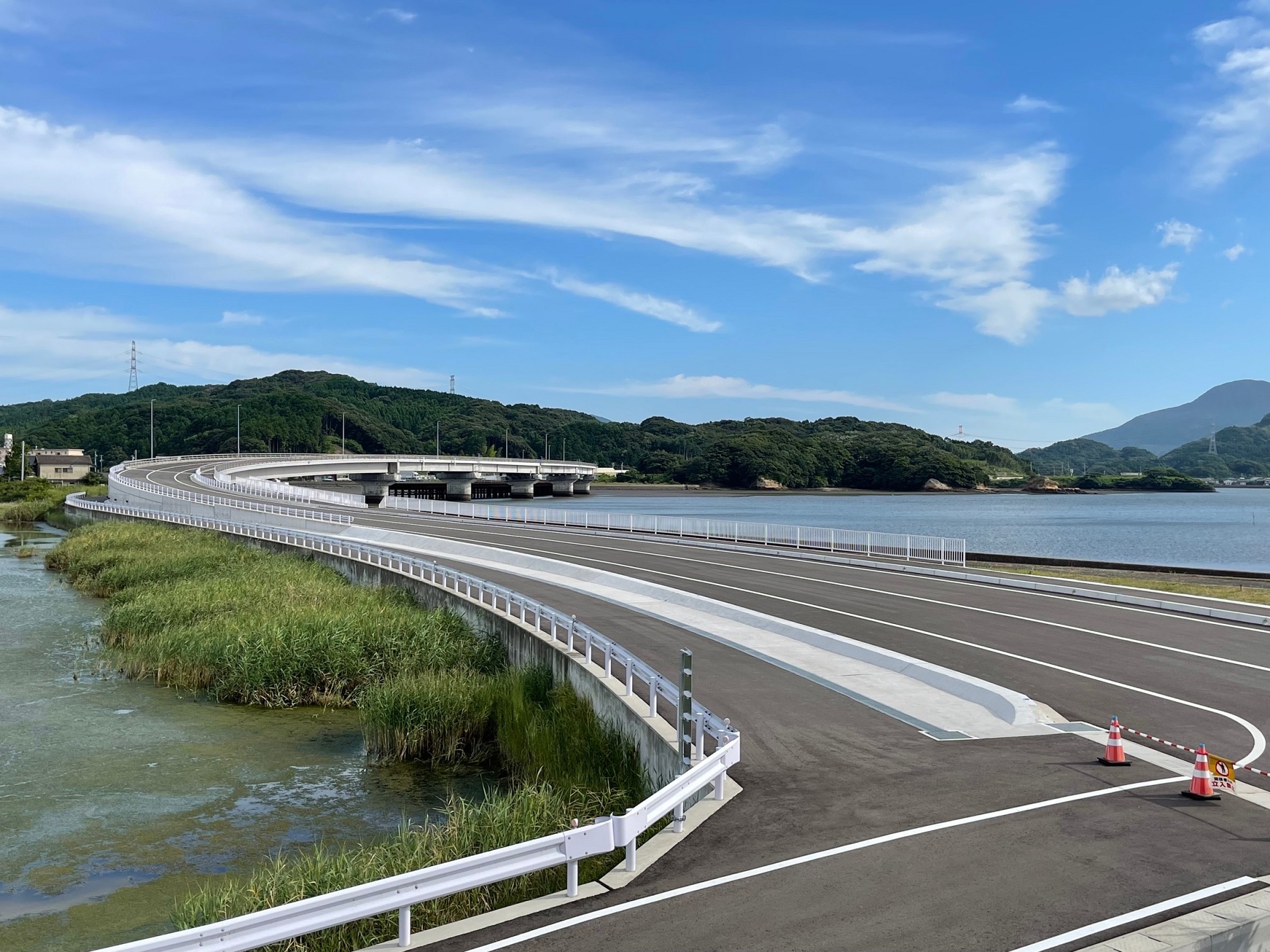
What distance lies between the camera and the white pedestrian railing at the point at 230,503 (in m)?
58.3

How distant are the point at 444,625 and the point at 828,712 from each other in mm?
14279

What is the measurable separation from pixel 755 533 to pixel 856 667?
2702cm

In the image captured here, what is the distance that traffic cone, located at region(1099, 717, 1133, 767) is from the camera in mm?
11195

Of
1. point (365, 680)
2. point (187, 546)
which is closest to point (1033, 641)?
point (365, 680)

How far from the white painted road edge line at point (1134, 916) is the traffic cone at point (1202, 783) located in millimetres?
2047

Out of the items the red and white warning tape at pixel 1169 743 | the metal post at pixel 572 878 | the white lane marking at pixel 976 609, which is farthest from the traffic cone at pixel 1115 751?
the white lane marking at pixel 976 609

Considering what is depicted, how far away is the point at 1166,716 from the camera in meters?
13.6

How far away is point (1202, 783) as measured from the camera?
32.4 ft

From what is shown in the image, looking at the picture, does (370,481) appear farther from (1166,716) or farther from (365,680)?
(1166,716)

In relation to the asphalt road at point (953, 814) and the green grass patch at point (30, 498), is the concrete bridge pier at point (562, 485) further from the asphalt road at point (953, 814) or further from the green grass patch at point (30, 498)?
the asphalt road at point (953, 814)

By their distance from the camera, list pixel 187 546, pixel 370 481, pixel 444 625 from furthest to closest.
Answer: pixel 370 481 < pixel 187 546 < pixel 444 625

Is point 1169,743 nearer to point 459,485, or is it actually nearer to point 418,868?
point 418,868

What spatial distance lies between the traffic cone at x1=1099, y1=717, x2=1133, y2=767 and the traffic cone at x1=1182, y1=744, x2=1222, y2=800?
1.18 metres

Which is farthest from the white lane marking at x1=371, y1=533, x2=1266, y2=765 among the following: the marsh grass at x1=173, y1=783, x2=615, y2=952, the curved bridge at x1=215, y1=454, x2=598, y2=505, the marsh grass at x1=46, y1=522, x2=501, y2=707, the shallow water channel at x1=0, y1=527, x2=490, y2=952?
the curved bridge at x1=215, y1=454, x2=598, y2=505
